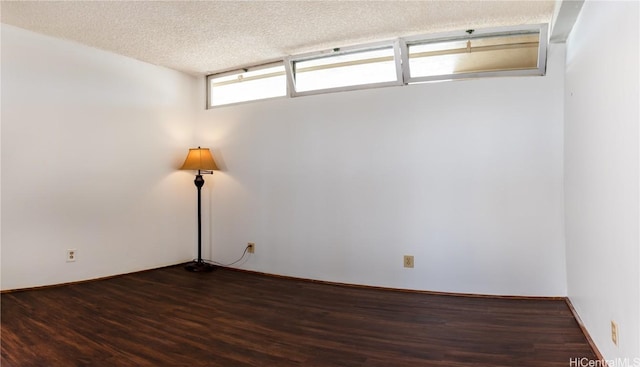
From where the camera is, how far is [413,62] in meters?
3.26

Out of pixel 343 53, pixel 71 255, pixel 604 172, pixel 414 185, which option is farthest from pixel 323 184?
pixel 71 255

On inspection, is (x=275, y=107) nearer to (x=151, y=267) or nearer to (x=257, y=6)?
(x=257, y=6)

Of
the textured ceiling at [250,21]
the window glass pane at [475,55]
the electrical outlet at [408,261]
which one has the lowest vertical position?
the electrical outlet at [408,261]

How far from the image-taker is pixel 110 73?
3.64 m

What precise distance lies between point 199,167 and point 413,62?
2583 mm

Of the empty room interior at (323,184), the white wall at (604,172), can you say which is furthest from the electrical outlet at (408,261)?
the white wall at (604,172)

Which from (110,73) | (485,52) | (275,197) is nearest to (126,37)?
(110,73)

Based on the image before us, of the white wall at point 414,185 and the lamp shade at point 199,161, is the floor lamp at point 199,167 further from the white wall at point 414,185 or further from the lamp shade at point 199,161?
the white wall at point 414,185

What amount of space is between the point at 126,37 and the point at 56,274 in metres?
2.32

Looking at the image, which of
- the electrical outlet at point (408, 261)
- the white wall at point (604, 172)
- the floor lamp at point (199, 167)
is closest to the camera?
the white wall at point (604, 172)

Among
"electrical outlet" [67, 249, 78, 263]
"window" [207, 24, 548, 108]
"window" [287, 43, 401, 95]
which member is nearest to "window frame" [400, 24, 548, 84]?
"window" [207, 24, 548, 108]

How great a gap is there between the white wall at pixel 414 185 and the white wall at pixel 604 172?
26 centimetres

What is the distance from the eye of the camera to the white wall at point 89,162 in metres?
3.05

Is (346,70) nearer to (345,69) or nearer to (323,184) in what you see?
(345,69)
